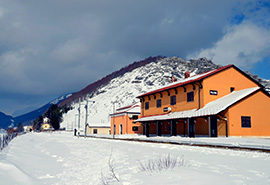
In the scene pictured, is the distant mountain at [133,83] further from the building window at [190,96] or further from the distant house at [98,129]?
the building window at [190,96]

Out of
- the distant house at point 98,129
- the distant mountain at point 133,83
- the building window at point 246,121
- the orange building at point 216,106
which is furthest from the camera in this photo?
the distant mountain at point 133,83

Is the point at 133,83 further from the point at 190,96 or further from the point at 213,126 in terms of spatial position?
the point at 213,126

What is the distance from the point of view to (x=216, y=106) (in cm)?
2591

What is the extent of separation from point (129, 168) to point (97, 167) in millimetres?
1820

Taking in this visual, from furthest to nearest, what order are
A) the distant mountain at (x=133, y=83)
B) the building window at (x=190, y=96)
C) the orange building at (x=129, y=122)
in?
the distant mountain at (x=133, y=83), the orange building at (x=129, y=122), the building window at (x=190, y=96)

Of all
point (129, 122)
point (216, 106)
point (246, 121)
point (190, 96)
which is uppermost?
point (190, 96)

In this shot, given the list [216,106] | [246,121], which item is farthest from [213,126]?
[246,121]

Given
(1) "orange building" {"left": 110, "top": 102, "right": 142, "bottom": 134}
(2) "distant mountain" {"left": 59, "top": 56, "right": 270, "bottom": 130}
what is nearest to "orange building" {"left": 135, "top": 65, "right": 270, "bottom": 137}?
(1) "orange building" {"left": 110, "top": 102, "right": 142, "bottom": 134}

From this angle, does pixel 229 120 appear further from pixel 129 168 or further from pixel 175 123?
pixel 129 168

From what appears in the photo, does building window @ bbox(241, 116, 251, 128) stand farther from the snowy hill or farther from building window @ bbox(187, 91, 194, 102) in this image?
the snowy hill

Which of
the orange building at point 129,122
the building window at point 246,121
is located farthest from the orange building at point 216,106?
the orange building at point 129,122

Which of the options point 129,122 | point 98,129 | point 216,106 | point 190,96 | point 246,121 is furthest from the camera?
point 98,129

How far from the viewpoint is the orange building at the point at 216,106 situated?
82.7 feet

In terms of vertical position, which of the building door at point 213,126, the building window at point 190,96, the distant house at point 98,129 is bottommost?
the distant house at point 98,129
